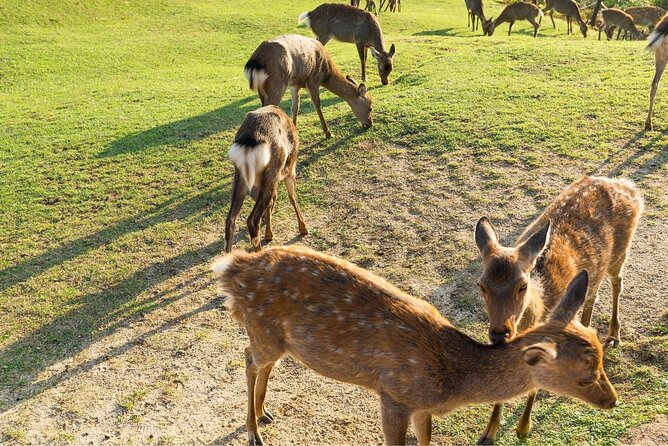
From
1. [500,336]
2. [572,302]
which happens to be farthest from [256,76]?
[572,302]

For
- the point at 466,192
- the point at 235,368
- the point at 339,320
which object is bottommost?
the point at 235,368

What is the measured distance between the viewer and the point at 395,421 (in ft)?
12.2

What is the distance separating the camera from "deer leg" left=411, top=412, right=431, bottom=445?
12.7ft

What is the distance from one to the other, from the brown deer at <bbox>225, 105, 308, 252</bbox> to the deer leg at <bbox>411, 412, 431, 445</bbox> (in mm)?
3198

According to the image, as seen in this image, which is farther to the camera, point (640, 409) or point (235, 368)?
point (235, 368)

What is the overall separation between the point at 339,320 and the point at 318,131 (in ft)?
21.7

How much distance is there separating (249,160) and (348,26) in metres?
8.66

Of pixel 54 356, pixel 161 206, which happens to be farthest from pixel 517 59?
pixel 54 356

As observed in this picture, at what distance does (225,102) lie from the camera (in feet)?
39.4

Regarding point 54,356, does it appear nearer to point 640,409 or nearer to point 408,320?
point 408,320

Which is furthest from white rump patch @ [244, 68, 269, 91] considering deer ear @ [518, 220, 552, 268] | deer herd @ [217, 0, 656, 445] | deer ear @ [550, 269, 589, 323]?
deer ear @ [550, 269, 589, 323]

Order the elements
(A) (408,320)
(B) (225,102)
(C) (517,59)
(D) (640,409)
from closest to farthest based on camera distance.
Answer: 1. (A) (408,320)
2. (D) (640,409)
3. (B) (225,102)
4. (C) (517,59)

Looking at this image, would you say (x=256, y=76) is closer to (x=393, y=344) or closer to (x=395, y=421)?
(x=393, y=344)

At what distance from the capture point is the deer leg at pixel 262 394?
453 centimetres
